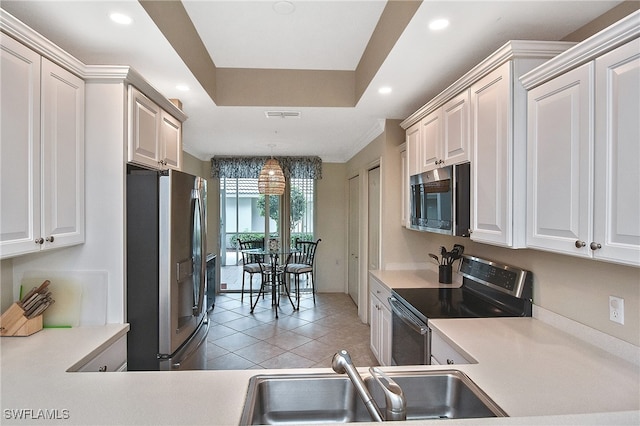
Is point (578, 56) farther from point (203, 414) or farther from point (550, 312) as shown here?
A: point (203, 414)

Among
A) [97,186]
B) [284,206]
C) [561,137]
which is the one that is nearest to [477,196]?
[561,137]

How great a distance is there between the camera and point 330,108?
10.4 feet

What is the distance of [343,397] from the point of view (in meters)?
1.24

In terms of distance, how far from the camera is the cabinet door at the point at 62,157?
5.22 feet

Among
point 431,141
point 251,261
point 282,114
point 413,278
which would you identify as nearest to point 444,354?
point 413,278

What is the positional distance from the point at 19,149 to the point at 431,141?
8.20ft

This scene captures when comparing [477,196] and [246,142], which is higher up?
[246,142]

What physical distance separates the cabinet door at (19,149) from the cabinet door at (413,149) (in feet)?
8.37

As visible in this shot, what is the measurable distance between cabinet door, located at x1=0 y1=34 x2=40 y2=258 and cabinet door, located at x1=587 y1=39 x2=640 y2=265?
2.32m

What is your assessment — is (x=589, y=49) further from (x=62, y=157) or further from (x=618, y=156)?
(x=62, y=157)

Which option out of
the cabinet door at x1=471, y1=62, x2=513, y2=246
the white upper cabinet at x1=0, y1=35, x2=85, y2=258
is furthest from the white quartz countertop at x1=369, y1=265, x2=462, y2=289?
the white upper cabinet at x1=0, y1=35, x2=85, y2=258

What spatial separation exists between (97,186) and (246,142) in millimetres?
3136

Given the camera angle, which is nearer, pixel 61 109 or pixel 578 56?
pixel 578 56

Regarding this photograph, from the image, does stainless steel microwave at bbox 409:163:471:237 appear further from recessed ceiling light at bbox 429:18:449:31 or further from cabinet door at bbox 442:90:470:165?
recessed ceiling light at bbox 429:18:449:31
